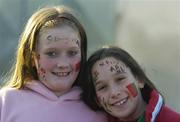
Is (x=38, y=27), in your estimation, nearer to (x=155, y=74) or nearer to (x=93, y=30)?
(x=93, y=30)

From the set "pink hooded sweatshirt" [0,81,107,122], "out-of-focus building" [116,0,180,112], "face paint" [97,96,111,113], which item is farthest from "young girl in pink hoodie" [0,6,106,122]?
"out-of-focus building" [116,0,180,112]

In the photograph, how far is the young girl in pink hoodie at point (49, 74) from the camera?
224 centimetres

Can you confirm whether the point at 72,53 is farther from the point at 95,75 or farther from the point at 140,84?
the point at 140,84

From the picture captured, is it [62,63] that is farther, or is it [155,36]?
[155,36]

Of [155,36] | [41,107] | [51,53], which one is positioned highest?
[51,53]

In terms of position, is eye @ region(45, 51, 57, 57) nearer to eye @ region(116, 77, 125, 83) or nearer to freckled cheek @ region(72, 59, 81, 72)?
freckled cheek @ region(72, 59, 81, 72)

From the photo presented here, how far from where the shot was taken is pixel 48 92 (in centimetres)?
230

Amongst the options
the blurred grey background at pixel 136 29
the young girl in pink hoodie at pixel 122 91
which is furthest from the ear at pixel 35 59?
the blurred grey background at pixel 136 29

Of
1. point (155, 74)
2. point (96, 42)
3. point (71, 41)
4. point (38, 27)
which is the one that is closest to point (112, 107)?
point (71, 41)

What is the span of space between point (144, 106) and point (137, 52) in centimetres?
289

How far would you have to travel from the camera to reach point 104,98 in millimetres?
2213

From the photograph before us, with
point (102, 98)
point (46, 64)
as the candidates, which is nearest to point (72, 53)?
point (46, 64)

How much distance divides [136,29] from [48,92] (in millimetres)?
2995

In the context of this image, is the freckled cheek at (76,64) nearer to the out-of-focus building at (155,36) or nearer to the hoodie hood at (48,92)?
the hoodie hood at (48,92)
